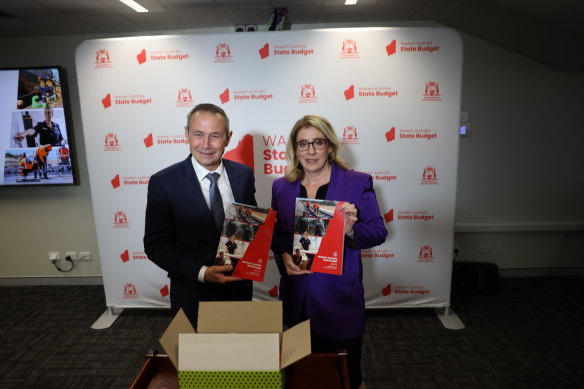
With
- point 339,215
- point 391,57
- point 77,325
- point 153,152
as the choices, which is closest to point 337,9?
point 391,57

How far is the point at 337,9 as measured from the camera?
3.18m

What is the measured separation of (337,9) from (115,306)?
338cm

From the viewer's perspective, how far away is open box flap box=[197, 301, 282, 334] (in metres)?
0.99

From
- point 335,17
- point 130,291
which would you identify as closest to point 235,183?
point 130,291

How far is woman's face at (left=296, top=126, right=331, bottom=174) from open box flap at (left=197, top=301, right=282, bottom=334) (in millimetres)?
799

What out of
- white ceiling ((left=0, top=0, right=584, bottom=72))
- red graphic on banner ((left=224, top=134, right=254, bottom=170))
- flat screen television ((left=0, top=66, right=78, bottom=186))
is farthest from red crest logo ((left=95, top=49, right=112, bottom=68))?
red graphic on banner ((left=224, top=134, right=254, bottom=170))

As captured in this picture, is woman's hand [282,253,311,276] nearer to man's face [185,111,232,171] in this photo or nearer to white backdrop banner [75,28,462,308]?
man's face [185,111,232,171]

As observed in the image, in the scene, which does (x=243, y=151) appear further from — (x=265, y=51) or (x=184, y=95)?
(x=265, y=51)

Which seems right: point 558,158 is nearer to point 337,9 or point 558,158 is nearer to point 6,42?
point 337,9

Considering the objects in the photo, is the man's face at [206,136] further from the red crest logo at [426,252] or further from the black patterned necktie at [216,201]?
the red crest logo at [426,252]

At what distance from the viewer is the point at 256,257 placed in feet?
4.86

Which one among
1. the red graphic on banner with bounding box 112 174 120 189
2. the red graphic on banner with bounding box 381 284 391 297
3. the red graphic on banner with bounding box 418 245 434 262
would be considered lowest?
the red graphic on banner with bounding box 381 284 391 297

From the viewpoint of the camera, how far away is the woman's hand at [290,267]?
1.55 metres

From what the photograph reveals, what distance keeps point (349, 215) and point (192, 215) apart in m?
0.68
